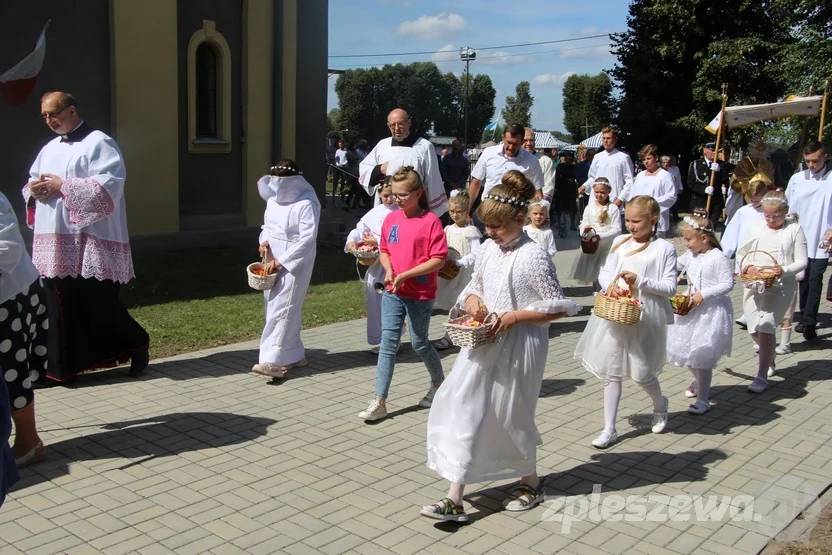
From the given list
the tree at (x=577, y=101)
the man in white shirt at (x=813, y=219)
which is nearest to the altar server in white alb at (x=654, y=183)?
the man in white shirt at (x=813, y=219)

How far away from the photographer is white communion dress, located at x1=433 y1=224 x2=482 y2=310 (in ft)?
26.0

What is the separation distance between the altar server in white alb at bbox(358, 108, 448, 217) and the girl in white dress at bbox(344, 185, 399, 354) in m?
0.34

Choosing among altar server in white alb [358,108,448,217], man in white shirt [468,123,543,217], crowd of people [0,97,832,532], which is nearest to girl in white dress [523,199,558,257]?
crowd of people [0,97,832,532]

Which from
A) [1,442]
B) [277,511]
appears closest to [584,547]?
[277,511]

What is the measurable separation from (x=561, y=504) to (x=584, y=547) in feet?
1.69

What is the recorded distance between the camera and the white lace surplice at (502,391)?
4477 millimetres

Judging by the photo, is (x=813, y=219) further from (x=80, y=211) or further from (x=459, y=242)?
(x=80, y=211)

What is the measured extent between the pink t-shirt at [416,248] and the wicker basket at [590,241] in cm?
407

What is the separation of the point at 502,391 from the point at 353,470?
1.30 metres

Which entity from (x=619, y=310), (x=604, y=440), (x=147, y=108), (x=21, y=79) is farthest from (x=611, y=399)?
(x=147, y=108)

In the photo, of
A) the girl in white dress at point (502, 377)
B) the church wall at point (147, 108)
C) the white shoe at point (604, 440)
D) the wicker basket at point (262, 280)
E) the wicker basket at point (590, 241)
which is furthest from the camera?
the church wall at point (147, 108)

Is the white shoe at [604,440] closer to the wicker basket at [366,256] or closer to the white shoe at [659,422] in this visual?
the white shoe at [659,422]

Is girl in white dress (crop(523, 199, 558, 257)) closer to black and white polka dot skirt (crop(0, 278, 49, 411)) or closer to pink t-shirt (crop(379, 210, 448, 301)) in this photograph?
pink t-shirt (crop(379, 210, 448, 301))

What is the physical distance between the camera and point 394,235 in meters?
6.13
